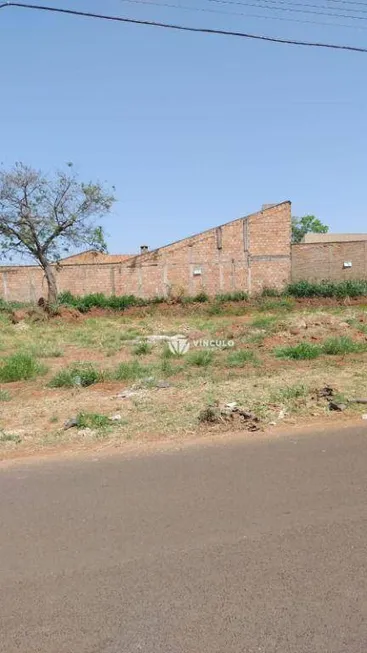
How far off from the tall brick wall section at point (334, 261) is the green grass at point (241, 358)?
1498cm

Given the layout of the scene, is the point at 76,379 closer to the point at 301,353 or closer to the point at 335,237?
the point at 301,353

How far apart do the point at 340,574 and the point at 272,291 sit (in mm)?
21483

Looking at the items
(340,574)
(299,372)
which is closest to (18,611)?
(340,574)

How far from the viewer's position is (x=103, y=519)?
354 cm

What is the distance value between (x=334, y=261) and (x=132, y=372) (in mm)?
17313

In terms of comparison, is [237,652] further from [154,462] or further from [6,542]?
[154,462]

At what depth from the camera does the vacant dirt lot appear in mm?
5723

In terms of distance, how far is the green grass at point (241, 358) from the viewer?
917 cm


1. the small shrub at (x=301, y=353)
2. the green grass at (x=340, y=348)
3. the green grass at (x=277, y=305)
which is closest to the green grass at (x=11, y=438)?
the small shrub at (x=301, y=353)

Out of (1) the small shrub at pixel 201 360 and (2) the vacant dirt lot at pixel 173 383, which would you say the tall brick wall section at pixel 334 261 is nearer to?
(2) the vacant dirt lot at pixel 173 383

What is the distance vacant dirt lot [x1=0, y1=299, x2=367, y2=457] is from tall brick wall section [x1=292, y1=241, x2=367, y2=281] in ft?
31.3

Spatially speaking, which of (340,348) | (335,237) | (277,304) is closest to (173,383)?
(340,348)

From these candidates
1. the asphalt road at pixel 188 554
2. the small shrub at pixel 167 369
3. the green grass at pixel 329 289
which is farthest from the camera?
the green grass at pixel 329 289

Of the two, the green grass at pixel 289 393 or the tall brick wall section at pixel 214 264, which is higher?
the tall brick wall section at pixel 214 264
